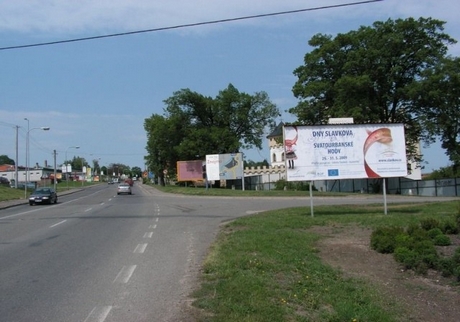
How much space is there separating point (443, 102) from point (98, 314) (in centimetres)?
4521

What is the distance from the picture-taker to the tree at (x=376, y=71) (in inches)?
1877

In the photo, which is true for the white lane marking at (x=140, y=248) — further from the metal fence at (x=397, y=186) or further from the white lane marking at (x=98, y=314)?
the metal fence at (x=397, y=186)

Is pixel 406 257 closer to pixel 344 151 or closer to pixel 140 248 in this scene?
pixel 140 248

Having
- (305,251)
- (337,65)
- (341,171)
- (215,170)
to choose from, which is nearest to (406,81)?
(337,65)

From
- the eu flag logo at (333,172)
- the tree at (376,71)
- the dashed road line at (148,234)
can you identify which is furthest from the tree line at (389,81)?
the dashed road line at (148,234)

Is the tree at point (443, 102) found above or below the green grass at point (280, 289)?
above

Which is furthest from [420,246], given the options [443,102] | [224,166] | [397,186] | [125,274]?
[224,166]

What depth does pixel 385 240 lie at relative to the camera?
36.2ft

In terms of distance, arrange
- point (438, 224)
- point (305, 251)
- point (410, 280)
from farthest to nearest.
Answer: point (438, 224) < point (305, 251) < point (410, 280)

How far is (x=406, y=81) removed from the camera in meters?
50.1

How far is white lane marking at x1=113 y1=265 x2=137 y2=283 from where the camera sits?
875 cm

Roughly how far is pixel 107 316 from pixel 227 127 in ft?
222

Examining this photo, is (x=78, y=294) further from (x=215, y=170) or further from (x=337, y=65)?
(x=215, y=170)

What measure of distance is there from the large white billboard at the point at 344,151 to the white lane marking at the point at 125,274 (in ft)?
32.8
